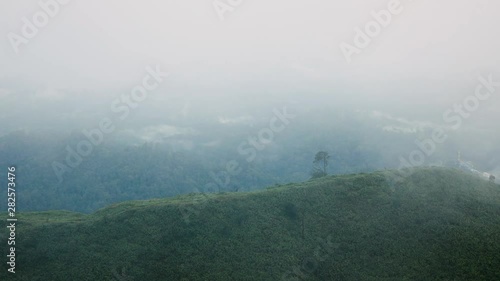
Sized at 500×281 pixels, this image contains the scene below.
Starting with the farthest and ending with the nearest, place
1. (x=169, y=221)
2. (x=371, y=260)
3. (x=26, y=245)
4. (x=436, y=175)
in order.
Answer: (x=436, y=175) < (x=169, y=221) < (x=26, y=245) < (x=371, y=260)

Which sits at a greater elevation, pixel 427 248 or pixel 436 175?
pixel 436 175

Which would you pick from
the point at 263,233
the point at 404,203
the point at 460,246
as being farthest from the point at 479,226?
the point at 263,233

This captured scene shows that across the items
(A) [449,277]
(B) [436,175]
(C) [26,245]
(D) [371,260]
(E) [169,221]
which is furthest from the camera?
(B) [436,175]

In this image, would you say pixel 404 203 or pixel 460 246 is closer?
pixel 460 246

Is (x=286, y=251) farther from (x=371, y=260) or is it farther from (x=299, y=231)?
(x=371, y=260)

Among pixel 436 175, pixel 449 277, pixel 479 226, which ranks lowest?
pixel 449 277

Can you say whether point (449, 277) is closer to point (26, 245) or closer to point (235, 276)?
point (235, 276)
